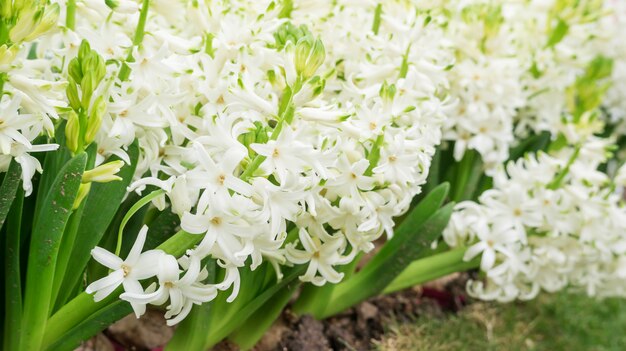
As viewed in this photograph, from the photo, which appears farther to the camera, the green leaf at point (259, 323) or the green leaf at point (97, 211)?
the green leaf at point (259, 323)

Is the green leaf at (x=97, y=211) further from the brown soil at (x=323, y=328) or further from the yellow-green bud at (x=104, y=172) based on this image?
the brown soil at (x=323, y=328)

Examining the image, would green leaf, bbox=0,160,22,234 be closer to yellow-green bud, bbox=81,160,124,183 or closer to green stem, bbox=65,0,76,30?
yellow-green bud, bbox=81,160,124,183

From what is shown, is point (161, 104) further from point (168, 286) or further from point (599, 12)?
point (599, 12)

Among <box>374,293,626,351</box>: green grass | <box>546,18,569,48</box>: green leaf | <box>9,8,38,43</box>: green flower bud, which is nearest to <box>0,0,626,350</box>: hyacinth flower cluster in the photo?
<box>9,8,38,43</box>: green flower bud

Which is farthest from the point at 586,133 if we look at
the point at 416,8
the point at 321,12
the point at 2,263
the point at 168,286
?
the point at 2,263

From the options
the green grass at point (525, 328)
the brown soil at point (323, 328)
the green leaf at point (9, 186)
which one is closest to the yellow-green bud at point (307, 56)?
the green leaf at point (9, 186)
